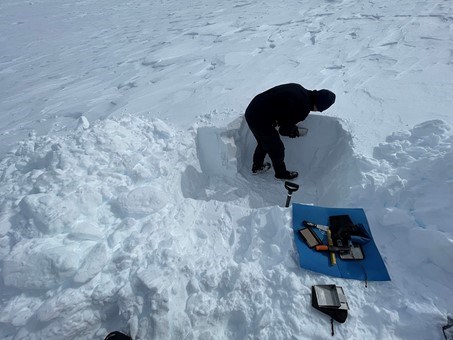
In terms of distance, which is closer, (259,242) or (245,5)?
(259,242)

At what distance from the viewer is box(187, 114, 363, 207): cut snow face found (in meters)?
3.63

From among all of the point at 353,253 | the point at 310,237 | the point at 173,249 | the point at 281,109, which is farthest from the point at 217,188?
the point at 353,253

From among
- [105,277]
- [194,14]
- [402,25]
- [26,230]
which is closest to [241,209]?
[105,277]

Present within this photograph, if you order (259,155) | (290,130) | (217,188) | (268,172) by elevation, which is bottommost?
(268,172)

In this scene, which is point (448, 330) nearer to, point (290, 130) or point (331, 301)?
point (331, 301)

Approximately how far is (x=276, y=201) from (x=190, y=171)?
119 cm

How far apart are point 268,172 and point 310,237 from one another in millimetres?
1907

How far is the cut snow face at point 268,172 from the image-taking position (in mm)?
3635

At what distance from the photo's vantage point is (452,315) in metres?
1.87

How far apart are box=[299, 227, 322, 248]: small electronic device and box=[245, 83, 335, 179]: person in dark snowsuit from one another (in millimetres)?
1375

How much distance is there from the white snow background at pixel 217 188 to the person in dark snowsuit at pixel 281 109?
54 centimetres

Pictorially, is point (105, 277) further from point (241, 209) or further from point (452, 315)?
point (452, 315)

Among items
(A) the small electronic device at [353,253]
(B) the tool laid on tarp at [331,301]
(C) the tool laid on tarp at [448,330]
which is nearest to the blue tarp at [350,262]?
(A) the small electronic device at [353,253]

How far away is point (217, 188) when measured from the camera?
3799 millimetres
